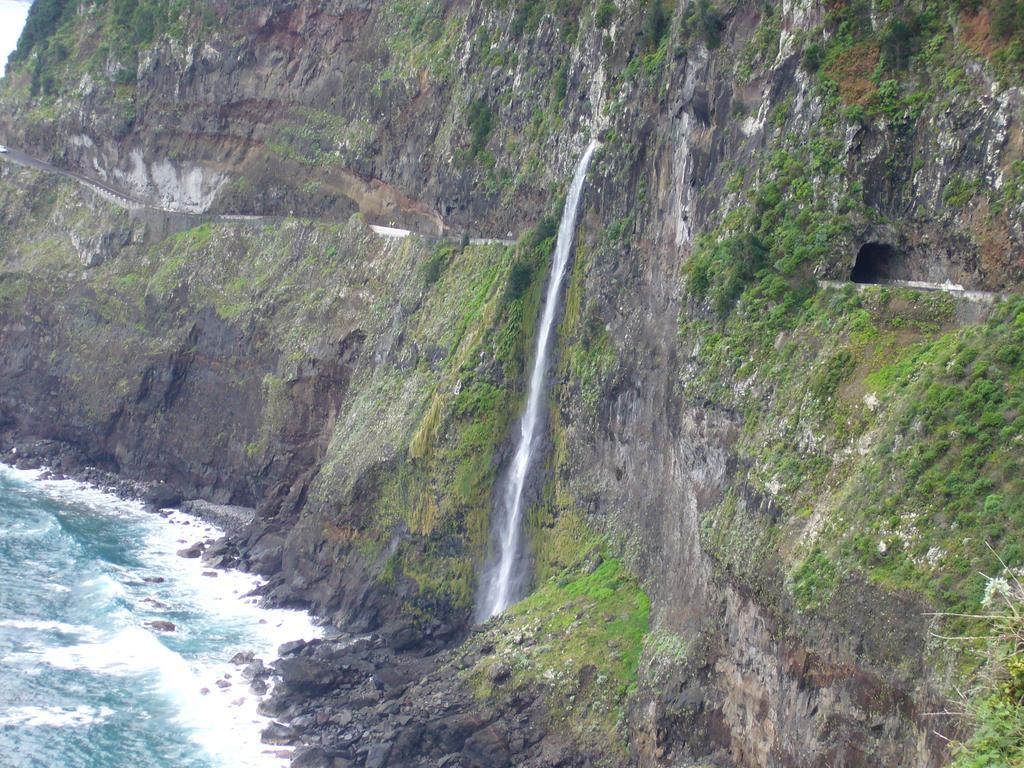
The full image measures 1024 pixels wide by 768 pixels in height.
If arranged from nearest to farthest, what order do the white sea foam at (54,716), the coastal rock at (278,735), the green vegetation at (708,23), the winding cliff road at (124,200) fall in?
the green vegetation at (708,23) → the coastal rock at (278,735) → the white sea foam at (54,716) → the winding cliff road at (124,200)

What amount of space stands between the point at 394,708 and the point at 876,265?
17.1m

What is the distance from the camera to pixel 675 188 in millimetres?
36438

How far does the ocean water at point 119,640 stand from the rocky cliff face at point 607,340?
242 centimetres

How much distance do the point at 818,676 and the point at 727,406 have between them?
7.66 m

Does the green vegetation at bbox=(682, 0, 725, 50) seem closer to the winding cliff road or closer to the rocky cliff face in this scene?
the rocky cliff face

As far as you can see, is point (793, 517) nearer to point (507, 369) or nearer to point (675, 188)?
point (675, 188)

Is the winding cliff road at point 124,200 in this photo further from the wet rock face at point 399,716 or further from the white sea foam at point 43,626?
the white sea foam at point 43,626

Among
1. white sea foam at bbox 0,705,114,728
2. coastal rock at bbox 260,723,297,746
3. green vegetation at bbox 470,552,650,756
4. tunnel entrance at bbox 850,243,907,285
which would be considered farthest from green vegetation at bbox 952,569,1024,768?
white sea foam at bbox 0,705,114,728

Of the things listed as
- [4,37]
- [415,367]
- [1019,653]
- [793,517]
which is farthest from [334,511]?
[4,37]

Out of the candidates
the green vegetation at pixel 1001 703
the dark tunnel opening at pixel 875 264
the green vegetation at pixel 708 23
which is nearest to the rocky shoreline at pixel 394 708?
the dark tunnel opening at pixel 875 264

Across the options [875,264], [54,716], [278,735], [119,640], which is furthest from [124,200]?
[875,264]

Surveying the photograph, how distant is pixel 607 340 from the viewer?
39.2 meters

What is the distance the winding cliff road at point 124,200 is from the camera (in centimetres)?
5587

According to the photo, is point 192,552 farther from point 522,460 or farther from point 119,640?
point 522,460
